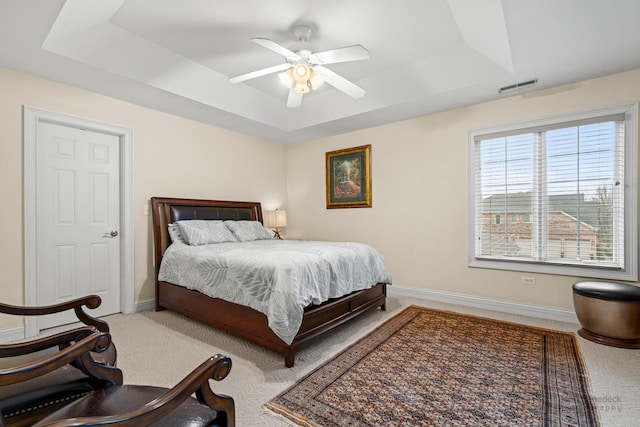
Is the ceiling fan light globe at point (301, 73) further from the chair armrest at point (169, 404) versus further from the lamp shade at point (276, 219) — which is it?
the lamp shade at point (276, 219)

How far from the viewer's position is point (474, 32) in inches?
108

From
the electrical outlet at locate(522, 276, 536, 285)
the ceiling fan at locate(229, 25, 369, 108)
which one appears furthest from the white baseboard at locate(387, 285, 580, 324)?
the ceiling fan at locate(229, 25, 369, 108)

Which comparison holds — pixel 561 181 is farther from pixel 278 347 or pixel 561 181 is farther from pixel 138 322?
pixel 138 322

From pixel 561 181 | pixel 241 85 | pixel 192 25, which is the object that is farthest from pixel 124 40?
pixel 561 181

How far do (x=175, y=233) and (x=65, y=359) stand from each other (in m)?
2.92

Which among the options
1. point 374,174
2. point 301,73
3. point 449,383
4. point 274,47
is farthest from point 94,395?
point 374,174

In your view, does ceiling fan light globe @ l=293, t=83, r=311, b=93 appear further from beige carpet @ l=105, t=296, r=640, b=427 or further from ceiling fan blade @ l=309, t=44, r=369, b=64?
beige carpet @ l=105, t=296, r=640, b=427

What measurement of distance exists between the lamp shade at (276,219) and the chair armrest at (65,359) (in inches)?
156

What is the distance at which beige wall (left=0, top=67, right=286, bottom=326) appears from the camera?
113 inches

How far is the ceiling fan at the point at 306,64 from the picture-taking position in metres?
2.56

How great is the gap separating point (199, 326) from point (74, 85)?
9.49ft

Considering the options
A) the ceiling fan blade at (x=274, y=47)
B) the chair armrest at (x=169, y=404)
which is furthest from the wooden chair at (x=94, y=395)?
the ceiling fan blade at (x=274, y=47)

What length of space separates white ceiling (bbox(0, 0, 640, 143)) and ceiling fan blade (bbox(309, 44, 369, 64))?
0.40 m

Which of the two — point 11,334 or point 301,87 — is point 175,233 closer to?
point 11,334
